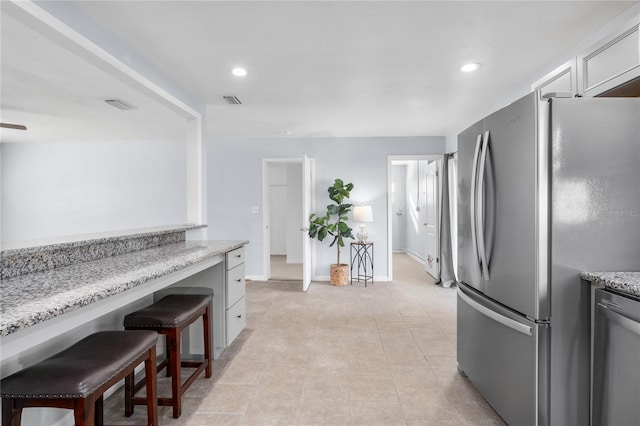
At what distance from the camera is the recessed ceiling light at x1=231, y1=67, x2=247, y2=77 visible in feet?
9.18

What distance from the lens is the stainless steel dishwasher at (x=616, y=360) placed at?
4.10 feet

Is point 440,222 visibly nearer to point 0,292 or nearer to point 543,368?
point 543,368

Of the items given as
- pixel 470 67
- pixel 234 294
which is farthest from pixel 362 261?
pixel 470 67

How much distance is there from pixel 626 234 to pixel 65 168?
7.50 m

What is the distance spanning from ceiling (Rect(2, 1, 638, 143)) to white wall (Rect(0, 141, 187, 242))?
2.37 meters

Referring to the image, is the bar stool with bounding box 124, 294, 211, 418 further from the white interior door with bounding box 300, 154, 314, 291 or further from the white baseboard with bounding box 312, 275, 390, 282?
the white baseboard with bounding box 312, 275, 390, 282

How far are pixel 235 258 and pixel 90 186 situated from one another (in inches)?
183

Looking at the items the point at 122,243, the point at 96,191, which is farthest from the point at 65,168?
the point at 122,243

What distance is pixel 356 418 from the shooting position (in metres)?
1.88

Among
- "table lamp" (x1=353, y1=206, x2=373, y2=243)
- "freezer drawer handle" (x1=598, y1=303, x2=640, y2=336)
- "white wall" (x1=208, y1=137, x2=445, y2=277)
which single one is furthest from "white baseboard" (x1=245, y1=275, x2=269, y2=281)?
"freezer drawer handle" (x1=598, y1=303, x2=640, y2=336)

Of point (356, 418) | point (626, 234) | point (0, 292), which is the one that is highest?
point (626, 234)

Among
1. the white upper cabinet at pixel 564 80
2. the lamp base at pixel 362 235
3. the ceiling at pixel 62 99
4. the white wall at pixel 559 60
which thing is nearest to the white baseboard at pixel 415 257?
the lamp base at pixel 362 235

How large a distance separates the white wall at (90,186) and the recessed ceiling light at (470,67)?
4.62m

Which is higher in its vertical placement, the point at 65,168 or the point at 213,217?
the point at 65,168
